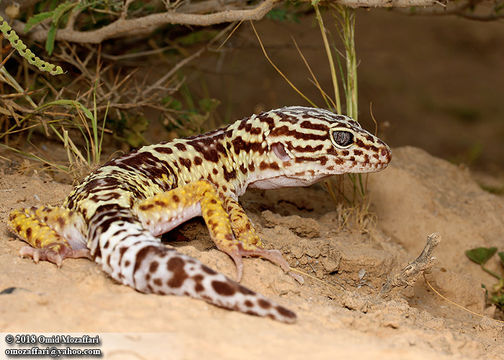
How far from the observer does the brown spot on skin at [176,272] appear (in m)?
3.34

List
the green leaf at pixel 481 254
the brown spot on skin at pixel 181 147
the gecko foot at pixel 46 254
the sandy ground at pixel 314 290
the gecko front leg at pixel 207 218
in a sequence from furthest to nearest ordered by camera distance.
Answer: the green leaf at pixel 481 254 < the brown spot on skin at pixel 181 147 < the gecko front leg at pixel 207 218 < the gecko foot at pixel 46 254 < the sandy ground at pixel 314 290

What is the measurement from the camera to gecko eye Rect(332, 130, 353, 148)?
16.3 feet

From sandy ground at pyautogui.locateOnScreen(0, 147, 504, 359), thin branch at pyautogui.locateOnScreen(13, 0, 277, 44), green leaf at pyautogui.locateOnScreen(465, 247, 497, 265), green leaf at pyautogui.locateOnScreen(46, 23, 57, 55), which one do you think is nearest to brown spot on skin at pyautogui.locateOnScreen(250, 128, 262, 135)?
sandy ground at pyautogui.locateOnScreen(0, 147, 504, 359)

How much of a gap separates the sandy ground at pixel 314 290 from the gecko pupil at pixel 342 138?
2.79 ft

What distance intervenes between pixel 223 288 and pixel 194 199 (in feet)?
4.35

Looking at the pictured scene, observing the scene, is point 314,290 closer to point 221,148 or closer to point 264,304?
point 264,304

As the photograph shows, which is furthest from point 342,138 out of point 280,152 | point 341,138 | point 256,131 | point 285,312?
point 285,312

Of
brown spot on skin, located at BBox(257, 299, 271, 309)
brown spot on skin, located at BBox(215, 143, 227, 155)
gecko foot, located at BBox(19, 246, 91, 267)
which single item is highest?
brown spot on skin, located at BBox(215, 143, 227, 155)

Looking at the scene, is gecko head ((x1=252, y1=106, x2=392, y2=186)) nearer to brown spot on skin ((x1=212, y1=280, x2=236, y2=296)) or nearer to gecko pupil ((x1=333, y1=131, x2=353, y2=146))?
gecko pupil ((x1=333, y1=131, x2=353, y2=146))

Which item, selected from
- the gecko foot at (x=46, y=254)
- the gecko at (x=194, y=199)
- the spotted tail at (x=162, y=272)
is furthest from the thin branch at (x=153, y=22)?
the gecko foot at (x=46, y=254)

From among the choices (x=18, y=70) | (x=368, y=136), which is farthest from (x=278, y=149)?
(x=18, y=70)

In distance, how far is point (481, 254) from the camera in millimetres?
6102

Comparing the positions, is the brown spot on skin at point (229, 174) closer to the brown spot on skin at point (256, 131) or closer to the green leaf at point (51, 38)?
the brown spot on skin at point (256, 131)

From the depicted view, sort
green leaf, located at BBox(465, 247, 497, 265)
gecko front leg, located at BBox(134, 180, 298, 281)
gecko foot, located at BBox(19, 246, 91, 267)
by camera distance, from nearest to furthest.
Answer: gecko foot, located at BBox(19, 246, 91, 267) → gecko front leg, located at BBox(134, 180, 298, 281) → green leaf, located at BBox(465, 247, 497, 265)
